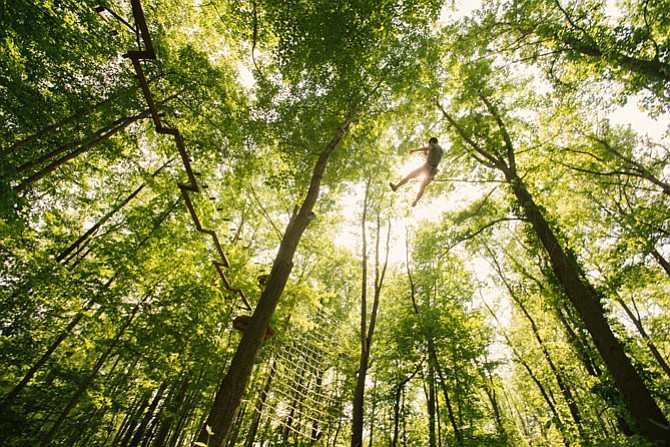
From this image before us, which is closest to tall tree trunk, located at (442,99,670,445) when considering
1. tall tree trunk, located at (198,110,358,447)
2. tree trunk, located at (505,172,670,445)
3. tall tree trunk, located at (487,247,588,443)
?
tree trunk, located at (505,172,670,445)

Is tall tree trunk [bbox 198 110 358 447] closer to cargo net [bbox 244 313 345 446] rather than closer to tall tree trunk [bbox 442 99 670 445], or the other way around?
cargo net [bbox 244 313 345 446]

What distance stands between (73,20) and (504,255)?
1777 centimetres

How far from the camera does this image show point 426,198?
935cm

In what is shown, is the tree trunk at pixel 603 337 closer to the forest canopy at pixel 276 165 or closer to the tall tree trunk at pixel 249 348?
the forest canopy at pixel 276 165

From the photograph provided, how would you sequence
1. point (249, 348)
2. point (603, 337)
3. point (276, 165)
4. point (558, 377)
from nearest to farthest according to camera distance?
point (249, 348) → point (603, 337) → point (276, 165) → point (558, 377)

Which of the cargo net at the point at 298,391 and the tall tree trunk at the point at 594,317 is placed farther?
the cargo net at the point at 298,391

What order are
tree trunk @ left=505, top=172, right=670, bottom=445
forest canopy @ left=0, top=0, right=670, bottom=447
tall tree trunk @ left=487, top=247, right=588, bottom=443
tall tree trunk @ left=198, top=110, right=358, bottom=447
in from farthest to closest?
tall tree trunk @ left=487, top=247, right=588, bottom=443 < forest canopy @ left=0, top=0, right=670, bottom=447 < tree trunk @ left=505, top=172, right=670, bottom=445 < tall tree trunk @ left=198, top=110, right=358, bottom=447

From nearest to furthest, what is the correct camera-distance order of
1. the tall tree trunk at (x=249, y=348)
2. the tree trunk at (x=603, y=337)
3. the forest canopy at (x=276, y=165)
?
the tall tree trunk at (x=249, y=348), the tree trunk at (x=603, y=337), the forest canopy at (x=276, y=165)

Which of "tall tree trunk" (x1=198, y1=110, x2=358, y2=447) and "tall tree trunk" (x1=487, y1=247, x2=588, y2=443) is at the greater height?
"tall tree trunk" (x1=487, y1=247, x2=588, y2=443)

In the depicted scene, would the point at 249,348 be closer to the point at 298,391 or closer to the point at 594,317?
the point at 298,391

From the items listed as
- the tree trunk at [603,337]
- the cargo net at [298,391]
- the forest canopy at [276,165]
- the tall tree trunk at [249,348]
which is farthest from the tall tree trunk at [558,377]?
the tall tree trunk at [249,348]

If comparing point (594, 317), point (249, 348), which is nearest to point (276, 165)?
point (249, 348)

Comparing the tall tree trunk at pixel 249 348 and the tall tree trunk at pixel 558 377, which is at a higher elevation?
the tall tree trunk at pixel 558 377

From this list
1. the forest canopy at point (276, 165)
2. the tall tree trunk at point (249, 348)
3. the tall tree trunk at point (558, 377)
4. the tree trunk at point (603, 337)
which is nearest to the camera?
the tall tree trunk at point (249, 348)
